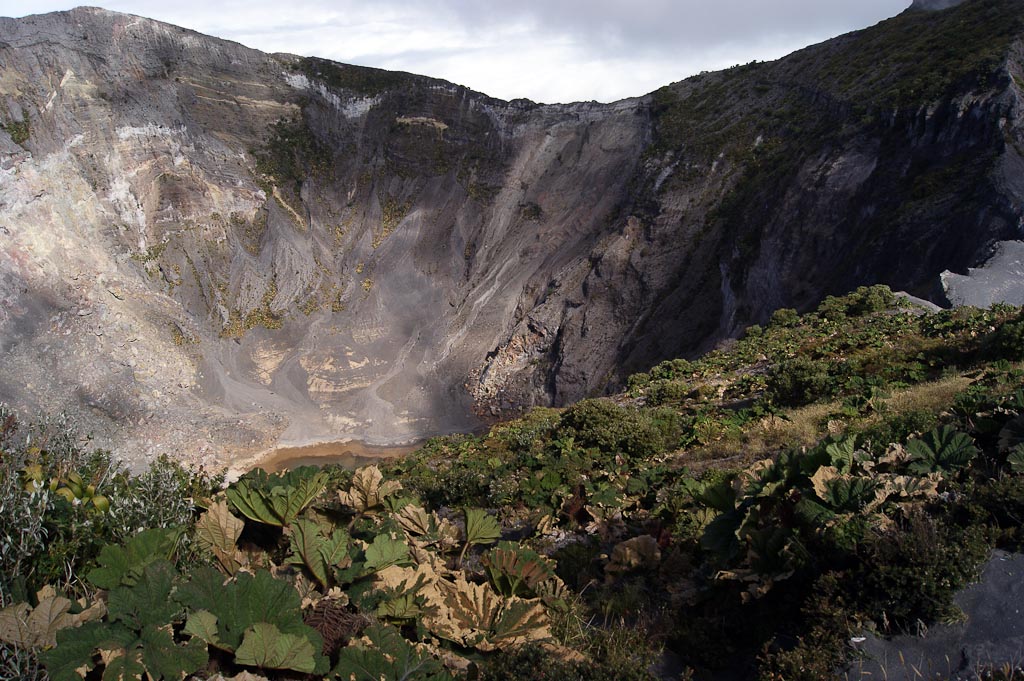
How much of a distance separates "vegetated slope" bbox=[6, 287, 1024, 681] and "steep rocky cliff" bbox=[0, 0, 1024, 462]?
18.4m

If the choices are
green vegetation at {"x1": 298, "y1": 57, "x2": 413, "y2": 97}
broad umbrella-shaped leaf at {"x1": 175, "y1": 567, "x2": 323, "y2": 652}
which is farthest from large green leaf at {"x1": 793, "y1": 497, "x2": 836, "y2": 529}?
green vegetation at {"x1": 298, "y1": 57, "x2": 413, "y2": 97}

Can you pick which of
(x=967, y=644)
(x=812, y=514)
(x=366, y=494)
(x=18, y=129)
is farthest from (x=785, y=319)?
(x=18, y=129)

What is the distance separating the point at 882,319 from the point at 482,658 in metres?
15.0

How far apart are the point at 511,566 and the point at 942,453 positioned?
3.38 meters

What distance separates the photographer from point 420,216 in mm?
53688

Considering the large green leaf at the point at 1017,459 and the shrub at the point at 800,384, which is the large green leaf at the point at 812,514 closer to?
the large green leaf at the point at 1017,459

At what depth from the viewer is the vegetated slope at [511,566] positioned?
3410mm

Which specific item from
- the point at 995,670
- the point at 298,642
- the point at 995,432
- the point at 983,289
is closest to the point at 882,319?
the point at 983,289

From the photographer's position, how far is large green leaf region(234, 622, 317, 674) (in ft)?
10.7

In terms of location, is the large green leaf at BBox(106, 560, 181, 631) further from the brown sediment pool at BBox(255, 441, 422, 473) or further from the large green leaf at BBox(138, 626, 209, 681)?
the brown sediment pool at BBox(255, 441, 422, 473)

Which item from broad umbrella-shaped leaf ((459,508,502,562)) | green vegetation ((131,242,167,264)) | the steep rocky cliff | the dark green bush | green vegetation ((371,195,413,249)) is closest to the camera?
broad umbrella-shaped leaf ((459,508,502,562))

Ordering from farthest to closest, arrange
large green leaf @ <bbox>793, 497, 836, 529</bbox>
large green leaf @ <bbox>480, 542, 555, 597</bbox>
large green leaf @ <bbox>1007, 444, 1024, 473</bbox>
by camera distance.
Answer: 1. large green leaf @ <bbox>480, 542, 555, 597</bbox>
2. large green leaf @ <bbox>1007, 444, 1024, 473</bbox>
3. large green leaf @ <bbox>793, 497, 836, 529</bbox>

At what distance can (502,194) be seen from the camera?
178ft

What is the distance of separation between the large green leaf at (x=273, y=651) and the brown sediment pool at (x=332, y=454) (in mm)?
32240
